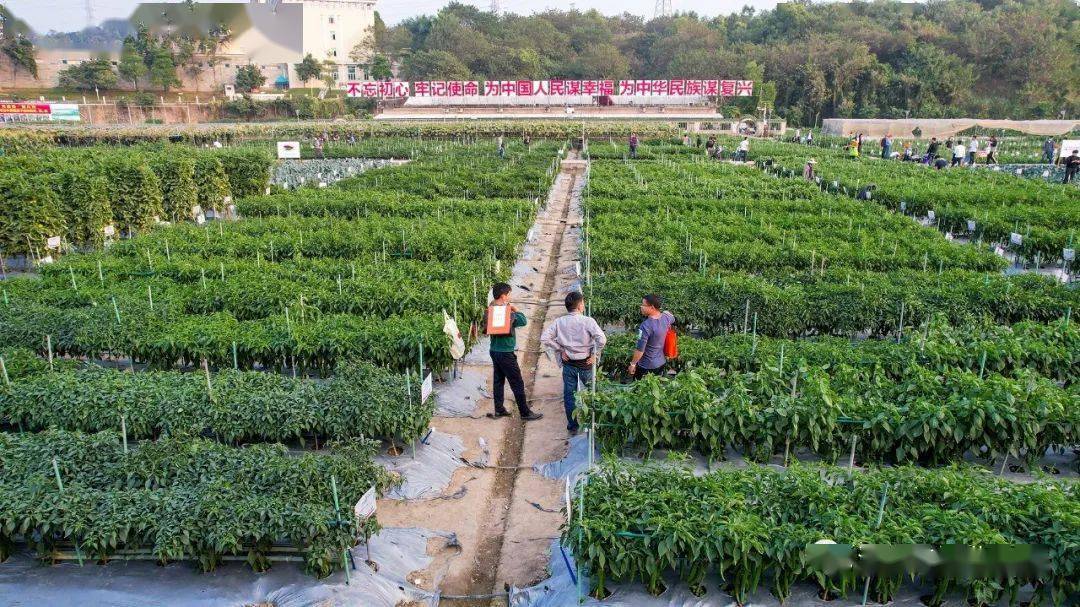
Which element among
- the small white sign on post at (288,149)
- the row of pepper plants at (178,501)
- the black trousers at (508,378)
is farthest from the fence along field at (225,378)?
the small white sign on post at (288,149)

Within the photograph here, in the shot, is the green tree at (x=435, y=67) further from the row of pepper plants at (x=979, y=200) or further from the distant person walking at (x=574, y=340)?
the distant person walking at (x=574, y=340)

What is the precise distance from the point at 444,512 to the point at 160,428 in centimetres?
366

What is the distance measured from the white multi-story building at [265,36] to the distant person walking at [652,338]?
106127 millimetres

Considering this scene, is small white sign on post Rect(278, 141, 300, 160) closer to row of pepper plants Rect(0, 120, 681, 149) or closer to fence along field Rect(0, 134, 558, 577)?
row of pepper plants Rect(0, 120, 681, 149)

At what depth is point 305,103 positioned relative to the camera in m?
86.9

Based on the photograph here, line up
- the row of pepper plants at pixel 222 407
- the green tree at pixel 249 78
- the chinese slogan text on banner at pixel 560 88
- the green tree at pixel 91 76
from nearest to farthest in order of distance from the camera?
the row of pepper plants at pixel 222 407 → the chinese slogan text on banner at pixel 560 88 → the green tree at pixel 91 76 → the green tree at pixel 249 78

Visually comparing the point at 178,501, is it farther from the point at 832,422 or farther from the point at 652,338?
the point at 832,422

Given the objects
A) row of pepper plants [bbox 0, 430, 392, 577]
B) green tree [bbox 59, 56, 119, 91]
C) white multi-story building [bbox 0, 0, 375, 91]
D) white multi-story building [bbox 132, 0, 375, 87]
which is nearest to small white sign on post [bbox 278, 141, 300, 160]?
row of pepper plants [bbox 0, 430, 392, 577]

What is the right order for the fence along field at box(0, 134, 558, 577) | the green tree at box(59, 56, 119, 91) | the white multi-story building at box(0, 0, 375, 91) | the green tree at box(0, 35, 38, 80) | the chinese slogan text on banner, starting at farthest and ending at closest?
the white multi-story building at box(0, 0, 375, 91) < the green tree at box(0, 35, 38, 80) < the green tree at box(59, 56, 119, 91) < the chinese slogan text on banner < the fence along field at box(0, 134, 558, 577)

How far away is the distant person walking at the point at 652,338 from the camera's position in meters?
9.02

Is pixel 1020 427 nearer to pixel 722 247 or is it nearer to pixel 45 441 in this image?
pixel 722 247

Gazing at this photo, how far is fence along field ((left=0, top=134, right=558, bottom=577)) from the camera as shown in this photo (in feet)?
20.4

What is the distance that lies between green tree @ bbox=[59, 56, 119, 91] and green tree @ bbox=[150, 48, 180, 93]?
4.92 metres

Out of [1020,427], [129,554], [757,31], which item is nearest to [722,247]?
[1020,427]
